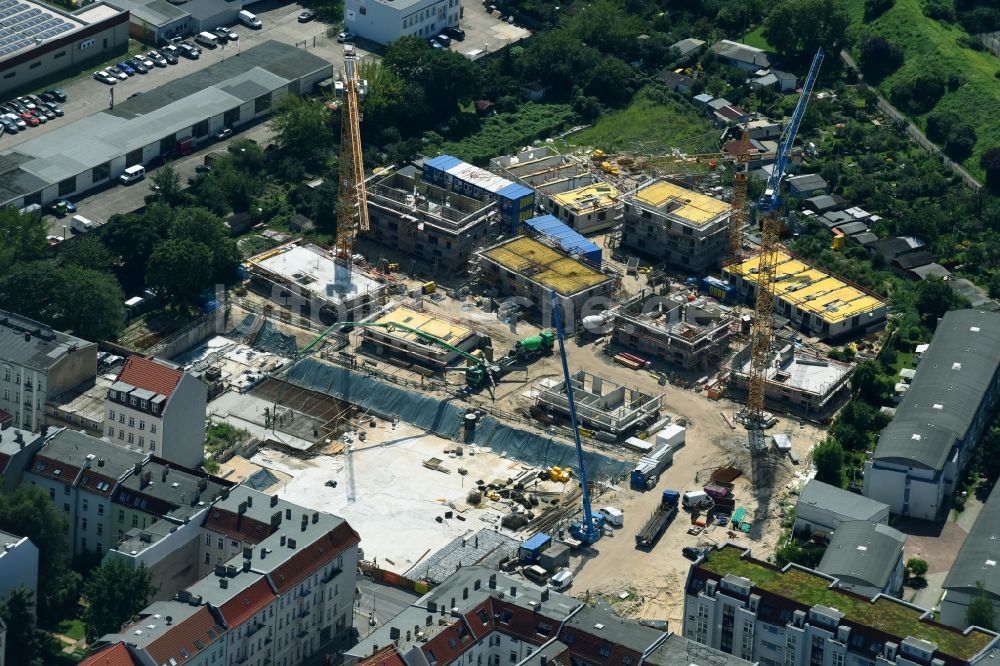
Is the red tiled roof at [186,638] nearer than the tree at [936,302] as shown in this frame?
Yes

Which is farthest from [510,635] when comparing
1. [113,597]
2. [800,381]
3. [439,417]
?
[800,381]

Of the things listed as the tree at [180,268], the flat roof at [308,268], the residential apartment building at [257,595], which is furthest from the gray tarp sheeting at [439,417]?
the residential apartment building at [257,595]

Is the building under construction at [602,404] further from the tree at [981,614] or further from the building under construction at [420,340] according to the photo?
the tree at [981,614]

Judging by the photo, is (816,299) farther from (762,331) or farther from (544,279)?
(544,279)

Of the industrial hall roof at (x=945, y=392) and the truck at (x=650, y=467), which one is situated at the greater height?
the industrial hall roof at (x=945, y=392)

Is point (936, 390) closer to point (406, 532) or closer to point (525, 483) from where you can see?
point (525, 483)

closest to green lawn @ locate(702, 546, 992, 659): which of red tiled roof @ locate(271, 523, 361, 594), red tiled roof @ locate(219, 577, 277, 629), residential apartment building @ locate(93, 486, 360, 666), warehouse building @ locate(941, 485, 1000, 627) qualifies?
warehouse building @ locate(941, 485, 1000, 627)

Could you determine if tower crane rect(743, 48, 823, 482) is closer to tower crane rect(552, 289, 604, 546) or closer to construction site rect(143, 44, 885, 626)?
construction site rect(143, 44, 885, 626)
